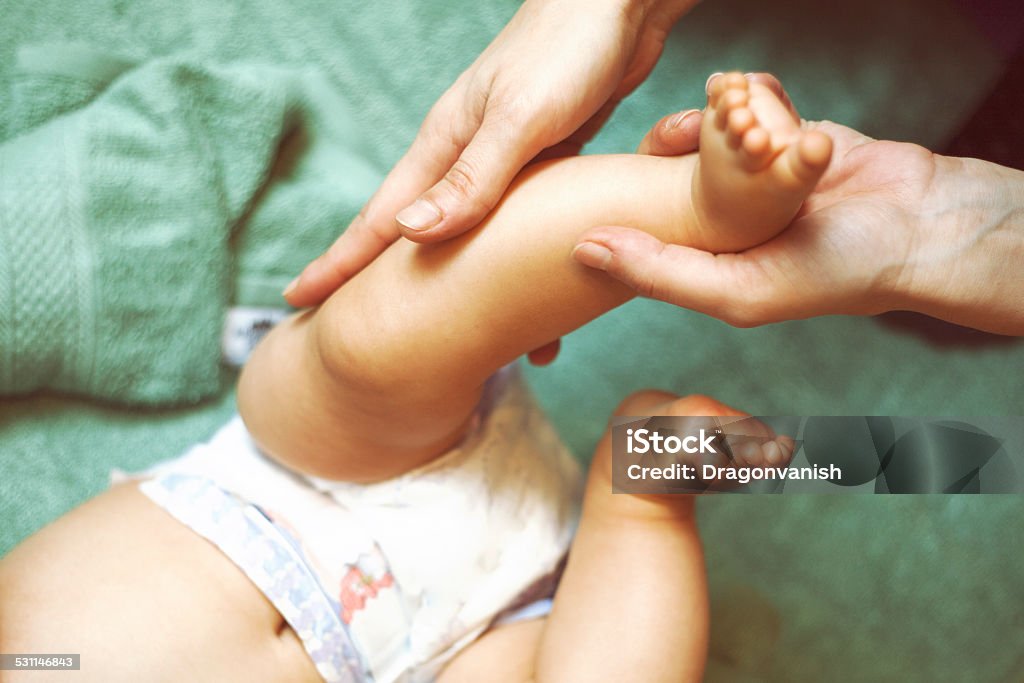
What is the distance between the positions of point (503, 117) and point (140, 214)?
1.55 feet

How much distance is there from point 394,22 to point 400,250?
52 cm

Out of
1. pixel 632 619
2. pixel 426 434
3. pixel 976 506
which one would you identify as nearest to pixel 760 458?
pixel 632 619

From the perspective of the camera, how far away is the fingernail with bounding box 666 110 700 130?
58cm

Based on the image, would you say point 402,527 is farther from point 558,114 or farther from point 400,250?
point 558,114

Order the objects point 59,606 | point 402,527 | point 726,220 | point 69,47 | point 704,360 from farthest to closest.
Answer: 1. point 704,360
2. point 69,47
3. point 402,527
4. point 59,606
5. point 726,220

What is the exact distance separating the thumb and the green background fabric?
441 mm

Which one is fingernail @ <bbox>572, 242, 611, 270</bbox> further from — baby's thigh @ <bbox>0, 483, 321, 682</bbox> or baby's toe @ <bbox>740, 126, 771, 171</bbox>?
baby's thigh @ <bbox>0, 483, 321, 682</bbox>

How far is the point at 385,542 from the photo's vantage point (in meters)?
0.75

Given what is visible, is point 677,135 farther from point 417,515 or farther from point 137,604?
point 137,604

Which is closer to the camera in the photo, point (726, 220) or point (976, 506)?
point (726, 220)

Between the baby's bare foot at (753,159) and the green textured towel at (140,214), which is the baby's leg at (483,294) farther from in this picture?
the green textured towel at (140,214)

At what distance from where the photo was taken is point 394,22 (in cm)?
102

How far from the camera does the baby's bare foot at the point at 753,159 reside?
1.45ft

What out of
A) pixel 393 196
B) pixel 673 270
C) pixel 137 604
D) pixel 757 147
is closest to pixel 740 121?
pixel 757 147
